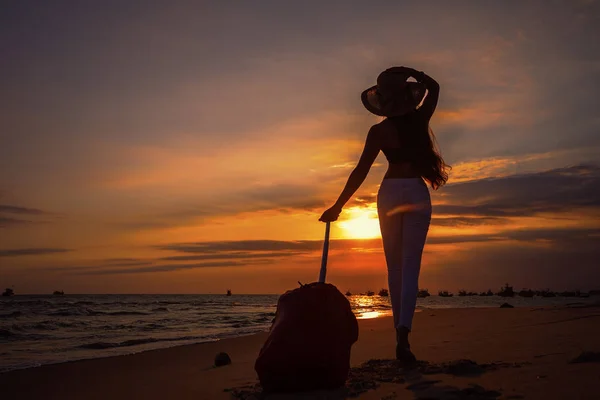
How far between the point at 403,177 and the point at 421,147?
0.29 metres

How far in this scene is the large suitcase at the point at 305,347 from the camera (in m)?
3.26

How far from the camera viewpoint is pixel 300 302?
338 cm

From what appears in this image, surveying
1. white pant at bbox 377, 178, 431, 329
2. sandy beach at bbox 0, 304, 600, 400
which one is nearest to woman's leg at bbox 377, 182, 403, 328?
white pant at bbox 377, 178, 431, 329

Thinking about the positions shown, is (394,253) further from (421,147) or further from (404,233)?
(421,147)

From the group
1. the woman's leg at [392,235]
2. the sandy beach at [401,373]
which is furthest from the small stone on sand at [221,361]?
the woman's leg at [392,235]

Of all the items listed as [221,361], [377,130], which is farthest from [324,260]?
[221,361]

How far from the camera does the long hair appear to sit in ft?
13.9

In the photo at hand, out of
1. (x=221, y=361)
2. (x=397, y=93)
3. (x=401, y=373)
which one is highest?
(x=397, y=93)

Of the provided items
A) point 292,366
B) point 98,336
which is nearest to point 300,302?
point 292,366

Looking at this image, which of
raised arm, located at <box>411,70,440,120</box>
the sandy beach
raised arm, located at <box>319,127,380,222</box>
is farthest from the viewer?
raised arm, located at <box>411,70,440,120</box>

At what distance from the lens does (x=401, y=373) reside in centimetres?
376

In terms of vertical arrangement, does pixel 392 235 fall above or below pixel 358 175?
below

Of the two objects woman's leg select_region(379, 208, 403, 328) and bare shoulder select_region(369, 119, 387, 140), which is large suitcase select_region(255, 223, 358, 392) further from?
bare shoulder select_region(369, 119, 387, 140)

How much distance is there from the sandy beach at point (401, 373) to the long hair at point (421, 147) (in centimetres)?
146
